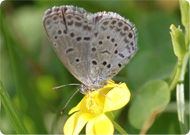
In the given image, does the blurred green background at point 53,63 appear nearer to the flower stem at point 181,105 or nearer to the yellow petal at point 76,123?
the flower stem at point 181,105

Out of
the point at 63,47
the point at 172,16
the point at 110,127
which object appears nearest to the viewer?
the point at 110,127

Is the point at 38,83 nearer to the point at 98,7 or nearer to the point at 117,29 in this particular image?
the point at 98,7

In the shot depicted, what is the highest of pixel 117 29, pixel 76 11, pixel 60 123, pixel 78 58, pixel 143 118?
pixel 76 11

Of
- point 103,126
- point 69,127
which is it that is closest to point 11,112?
point 69,127

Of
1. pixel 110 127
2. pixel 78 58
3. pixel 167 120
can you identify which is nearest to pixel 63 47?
pixel 78 58

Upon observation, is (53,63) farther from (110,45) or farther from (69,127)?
(69,127)

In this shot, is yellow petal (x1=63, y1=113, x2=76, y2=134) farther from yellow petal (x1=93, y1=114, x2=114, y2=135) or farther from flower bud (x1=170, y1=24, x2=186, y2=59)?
flower bud (x1=170, y1=24, x2=186, y2=59)
